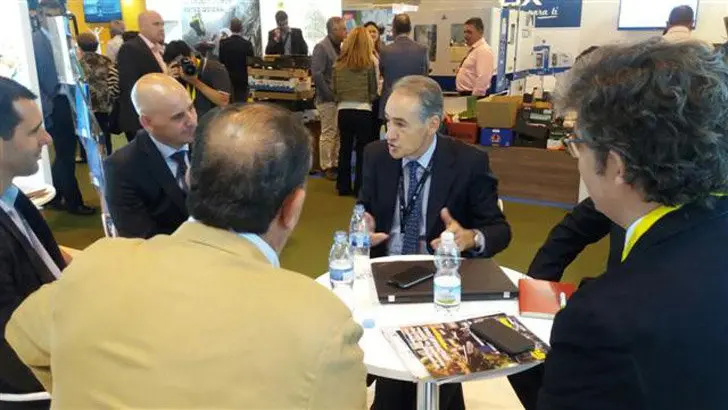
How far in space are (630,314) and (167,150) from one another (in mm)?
2009

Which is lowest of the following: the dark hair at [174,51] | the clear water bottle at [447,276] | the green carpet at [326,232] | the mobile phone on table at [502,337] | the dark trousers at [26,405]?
the green carpet at [326,232]

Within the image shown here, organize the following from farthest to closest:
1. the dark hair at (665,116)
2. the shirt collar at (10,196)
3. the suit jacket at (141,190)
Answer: the suit jacket at (141,190), the shirt collar at (10,196), the dark hair at (665,116)

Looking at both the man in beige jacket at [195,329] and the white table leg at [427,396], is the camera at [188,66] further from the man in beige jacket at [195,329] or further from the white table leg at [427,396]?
the man in beige jacket at [195,329]

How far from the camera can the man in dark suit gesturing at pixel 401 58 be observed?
5.51 meters

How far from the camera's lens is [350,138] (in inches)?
224

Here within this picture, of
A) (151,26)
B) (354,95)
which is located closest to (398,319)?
(151,26)

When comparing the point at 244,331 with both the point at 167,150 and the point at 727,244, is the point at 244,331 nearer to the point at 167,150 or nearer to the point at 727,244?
the point at 727,244

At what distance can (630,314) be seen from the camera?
91cm

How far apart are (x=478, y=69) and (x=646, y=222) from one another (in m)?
5.32

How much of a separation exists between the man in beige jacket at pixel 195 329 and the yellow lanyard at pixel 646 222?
1.70 ft

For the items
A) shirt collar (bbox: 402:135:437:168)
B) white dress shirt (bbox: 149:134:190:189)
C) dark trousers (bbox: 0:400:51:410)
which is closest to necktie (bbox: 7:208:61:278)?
dark trousers (bbox: 0:400:51:410)

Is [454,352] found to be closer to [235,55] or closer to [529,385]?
[529,385]

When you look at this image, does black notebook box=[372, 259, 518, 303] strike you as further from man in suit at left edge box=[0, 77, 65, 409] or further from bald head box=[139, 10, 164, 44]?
bald head box=[139, 10, 164, 44]

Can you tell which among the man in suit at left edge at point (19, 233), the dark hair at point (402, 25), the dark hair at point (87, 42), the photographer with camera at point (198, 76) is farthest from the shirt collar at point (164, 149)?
the dark hair at point (87, 42)
